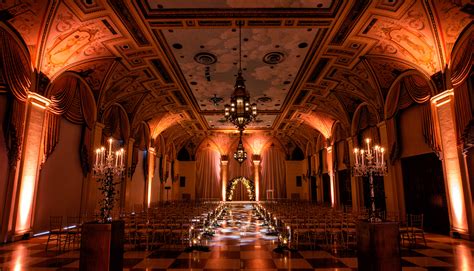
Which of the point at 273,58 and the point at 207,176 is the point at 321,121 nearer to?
the point at 273,58

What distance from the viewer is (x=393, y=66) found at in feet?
32.1

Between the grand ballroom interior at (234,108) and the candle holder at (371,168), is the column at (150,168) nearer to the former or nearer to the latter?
the grand ballroom interior at (234,108)

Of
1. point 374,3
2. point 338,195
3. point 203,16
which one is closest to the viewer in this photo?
point 374,3

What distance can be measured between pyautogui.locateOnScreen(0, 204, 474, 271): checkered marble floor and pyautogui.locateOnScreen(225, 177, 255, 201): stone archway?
738 inches

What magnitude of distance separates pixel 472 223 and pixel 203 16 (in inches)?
336

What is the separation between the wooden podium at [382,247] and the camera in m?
3.93

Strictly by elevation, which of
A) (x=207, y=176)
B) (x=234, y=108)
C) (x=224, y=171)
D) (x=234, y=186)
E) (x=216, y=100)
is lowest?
(x=234, y=186)

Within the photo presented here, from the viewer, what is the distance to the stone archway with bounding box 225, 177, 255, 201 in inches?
1025

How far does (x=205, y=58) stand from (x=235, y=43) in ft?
4.94

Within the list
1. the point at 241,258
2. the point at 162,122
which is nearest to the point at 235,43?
the point at 241,258

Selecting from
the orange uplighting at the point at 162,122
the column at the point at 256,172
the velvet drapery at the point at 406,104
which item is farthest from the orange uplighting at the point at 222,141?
the velvet drapery at the point at 406,104

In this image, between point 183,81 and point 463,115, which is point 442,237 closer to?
point 463,115

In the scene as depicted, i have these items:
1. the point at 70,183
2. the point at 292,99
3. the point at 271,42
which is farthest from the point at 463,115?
the point at 70,183

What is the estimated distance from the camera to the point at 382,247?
397 cm
